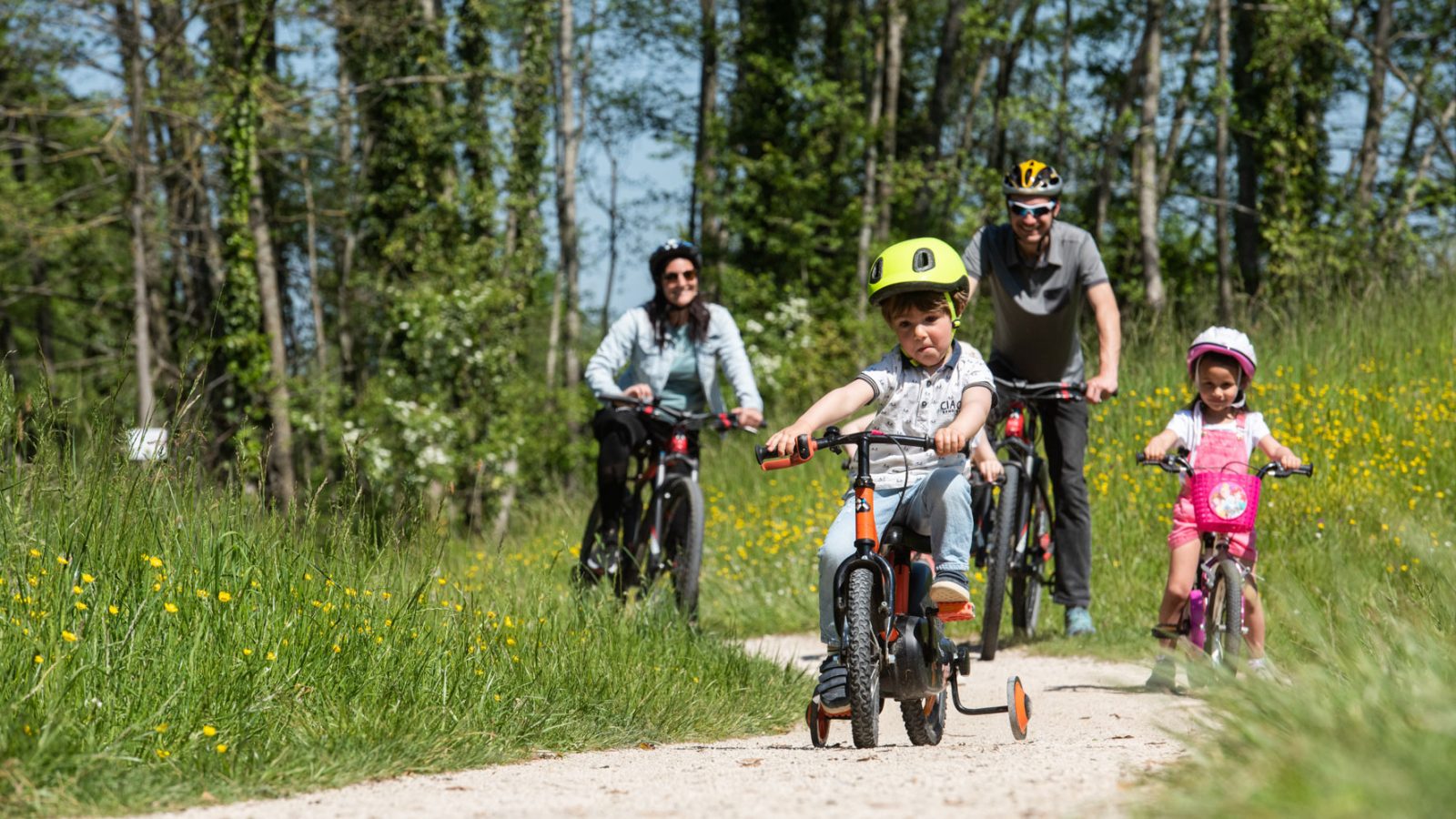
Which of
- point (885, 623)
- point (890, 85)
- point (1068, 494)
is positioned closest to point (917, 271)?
point (885, 623)

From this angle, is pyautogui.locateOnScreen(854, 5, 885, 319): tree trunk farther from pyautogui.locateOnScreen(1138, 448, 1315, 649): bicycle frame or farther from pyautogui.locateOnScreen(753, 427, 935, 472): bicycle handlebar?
pyautogui.locateOnScreen(753, 427, 935, 472): bicycle handlebar

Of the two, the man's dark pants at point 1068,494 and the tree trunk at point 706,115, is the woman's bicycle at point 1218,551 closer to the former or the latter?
the man's dark pants at point 1068,494

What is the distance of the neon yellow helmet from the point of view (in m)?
5.12

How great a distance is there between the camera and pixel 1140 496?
10109 millimetres

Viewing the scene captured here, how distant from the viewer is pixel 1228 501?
6305 millimetres

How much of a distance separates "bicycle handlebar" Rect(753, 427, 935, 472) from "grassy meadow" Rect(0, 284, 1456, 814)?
116 centimetres

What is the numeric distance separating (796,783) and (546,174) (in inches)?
1162

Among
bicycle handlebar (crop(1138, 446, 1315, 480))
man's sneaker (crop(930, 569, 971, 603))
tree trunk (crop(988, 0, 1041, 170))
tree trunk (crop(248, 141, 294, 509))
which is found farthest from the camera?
tree trunk (crop(988, 0, 1041, 170))

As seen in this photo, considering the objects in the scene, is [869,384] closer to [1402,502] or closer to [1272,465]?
[1272,465]

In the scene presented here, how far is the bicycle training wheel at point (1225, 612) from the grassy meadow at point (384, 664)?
308mm

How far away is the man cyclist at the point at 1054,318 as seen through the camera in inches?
300

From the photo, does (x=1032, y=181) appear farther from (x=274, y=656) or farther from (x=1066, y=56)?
(x=1066, y=56)

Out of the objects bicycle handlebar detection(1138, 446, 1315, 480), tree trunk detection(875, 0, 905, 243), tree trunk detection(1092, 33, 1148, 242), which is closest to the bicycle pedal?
bicycle handlebar detection(1138, 446, 1315, 480)

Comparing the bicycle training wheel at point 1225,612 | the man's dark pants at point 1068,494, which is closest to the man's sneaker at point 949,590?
the bicycle training wheel at point 1225,612
